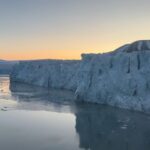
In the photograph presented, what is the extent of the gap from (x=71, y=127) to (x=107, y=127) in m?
2.96

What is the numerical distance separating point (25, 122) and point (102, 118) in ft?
23.8

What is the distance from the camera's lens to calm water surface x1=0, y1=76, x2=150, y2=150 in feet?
67.6

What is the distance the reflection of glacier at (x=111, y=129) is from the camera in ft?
68.3

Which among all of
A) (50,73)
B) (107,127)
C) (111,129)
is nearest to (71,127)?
(107,127)

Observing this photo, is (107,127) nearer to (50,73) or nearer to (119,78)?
(119,78)

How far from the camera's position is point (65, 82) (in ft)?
190

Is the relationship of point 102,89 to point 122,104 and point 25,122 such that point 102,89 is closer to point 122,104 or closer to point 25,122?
point 122,104

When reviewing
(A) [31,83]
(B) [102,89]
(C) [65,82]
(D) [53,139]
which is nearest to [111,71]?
(B) [102,89]

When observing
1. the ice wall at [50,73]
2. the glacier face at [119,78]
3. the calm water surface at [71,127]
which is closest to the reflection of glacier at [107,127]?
the calm water surface at [71,127]

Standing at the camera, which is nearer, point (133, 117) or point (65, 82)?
point (133, 117)

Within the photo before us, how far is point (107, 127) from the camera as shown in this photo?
84.6ft

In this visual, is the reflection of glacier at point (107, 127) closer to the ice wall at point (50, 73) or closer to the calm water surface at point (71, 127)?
the calm water surface at point (71, 127)

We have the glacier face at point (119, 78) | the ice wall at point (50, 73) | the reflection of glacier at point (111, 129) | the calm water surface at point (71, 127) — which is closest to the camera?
the calm water surface at point (71, 127)

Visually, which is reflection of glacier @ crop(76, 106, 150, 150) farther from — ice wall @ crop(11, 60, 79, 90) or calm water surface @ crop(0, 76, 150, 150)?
ice wall @ crop(11, 60, 79, 90)
